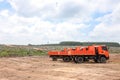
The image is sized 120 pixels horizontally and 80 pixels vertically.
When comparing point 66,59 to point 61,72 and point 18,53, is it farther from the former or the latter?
point 18,53

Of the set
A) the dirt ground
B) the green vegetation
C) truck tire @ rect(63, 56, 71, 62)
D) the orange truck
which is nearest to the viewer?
the dirt ground

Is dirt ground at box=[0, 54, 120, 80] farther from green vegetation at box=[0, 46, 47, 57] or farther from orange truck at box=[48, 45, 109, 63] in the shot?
green vegetation at box=[0, 46, 47, 57]

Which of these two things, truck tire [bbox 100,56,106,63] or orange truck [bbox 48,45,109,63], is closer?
orange truck [bbox 48,45,109,63]

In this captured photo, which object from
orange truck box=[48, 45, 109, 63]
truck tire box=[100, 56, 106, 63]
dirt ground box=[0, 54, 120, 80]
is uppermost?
orange truck box=[48, 45, 109, 63]

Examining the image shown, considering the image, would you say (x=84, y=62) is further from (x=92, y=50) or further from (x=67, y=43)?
(x=67, y=43)

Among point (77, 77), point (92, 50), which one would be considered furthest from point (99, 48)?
point (77, 77)

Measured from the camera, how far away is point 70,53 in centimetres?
3903

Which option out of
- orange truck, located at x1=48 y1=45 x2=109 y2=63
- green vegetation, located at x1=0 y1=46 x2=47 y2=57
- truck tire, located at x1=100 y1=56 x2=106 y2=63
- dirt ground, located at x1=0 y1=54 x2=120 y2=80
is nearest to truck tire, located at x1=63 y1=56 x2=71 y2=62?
orange truck, located at x1=48 y1=45 x2=109 y2=63

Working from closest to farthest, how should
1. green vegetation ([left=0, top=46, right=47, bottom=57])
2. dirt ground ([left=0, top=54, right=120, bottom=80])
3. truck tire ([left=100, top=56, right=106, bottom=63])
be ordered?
dirt ground ([left=0, top=54, right=120, bottom=80]) < truck tire ([left=100, top=56, right=106, bottom=63]) < green vegetation ([left=0, top=46, right=47, bottom=57])

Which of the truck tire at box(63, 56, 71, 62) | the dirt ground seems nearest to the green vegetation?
the truck tire at box(63, 56, 71, 62)

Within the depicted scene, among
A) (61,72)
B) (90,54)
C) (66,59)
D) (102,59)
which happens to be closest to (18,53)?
(66,59)

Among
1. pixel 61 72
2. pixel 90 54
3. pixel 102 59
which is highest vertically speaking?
pixel 90 54

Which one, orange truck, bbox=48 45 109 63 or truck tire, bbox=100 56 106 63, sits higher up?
orange truck, bbox=48 45 109 63

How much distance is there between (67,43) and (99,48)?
132536mm
